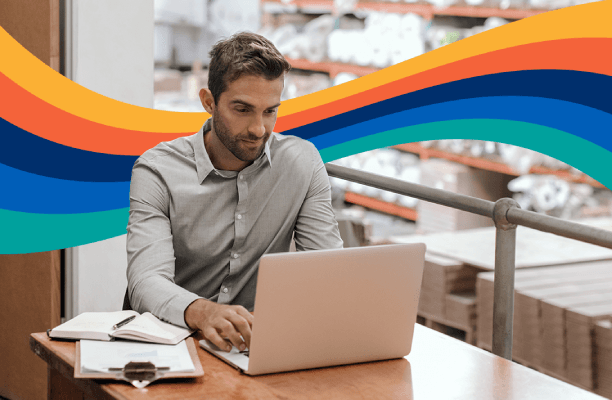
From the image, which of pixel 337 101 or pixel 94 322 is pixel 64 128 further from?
pixel 94 322

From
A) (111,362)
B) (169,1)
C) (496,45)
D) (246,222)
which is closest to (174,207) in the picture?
(246,222)

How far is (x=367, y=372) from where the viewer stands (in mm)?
1163

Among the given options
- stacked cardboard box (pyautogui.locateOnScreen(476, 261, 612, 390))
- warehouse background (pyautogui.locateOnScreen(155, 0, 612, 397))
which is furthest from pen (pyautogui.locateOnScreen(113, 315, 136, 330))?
stacked cardboard box (pyautogui.locateOnScreen(476, 261, 612, 390))

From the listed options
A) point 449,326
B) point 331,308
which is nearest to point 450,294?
point 449,326

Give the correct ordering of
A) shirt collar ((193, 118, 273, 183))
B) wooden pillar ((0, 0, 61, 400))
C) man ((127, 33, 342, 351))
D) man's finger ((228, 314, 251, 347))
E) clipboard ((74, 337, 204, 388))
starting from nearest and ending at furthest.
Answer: clipboard ((74, 337, 204, 388))
man's finger ((228, 314, 251, 347))
man ((127, 33, 342, 351))
shirt collar ((193, 118, 273, 183))
wooden pillar ((0, 0, 61, 400))

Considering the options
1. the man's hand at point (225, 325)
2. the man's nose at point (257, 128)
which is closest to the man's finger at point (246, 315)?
the man's hand at point (225, 325)

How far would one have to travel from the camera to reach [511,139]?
2393 millimetres

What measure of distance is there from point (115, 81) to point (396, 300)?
5.61 ft

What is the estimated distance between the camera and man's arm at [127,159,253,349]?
119 centimetres

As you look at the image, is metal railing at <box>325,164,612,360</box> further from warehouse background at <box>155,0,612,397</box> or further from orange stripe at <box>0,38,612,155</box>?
orange stripe at <box>0,38,612,155</box>

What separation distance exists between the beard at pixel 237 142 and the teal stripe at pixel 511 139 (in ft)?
3.66

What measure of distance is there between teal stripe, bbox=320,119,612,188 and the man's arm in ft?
4.27

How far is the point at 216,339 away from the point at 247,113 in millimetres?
555

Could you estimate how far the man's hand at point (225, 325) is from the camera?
1.17 m
